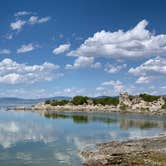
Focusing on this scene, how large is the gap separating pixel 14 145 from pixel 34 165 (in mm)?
20602

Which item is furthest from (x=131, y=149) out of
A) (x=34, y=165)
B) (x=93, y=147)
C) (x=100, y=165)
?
(x=34, y=165)

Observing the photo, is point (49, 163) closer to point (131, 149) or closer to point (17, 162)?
point (17, 162)

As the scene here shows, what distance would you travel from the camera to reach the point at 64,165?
167ft

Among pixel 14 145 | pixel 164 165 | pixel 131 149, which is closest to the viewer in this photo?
pixel 164 165

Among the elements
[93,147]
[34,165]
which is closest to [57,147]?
[93,147]

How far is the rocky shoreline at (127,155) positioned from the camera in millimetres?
47447

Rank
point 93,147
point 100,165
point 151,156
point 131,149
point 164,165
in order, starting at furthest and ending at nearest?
1. point 93,147
2. point 131,149
3. point 151,156
4. point 100,165
5. point 164,165

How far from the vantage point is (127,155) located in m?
52.9

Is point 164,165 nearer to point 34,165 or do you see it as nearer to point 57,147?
point 34,165

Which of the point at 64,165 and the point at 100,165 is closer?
the point at 100,165

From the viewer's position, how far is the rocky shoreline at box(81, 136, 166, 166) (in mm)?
47447

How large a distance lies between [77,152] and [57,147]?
7287mm

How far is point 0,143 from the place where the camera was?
73250 millimetres

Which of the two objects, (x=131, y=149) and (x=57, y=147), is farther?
(x=57, y=147)
